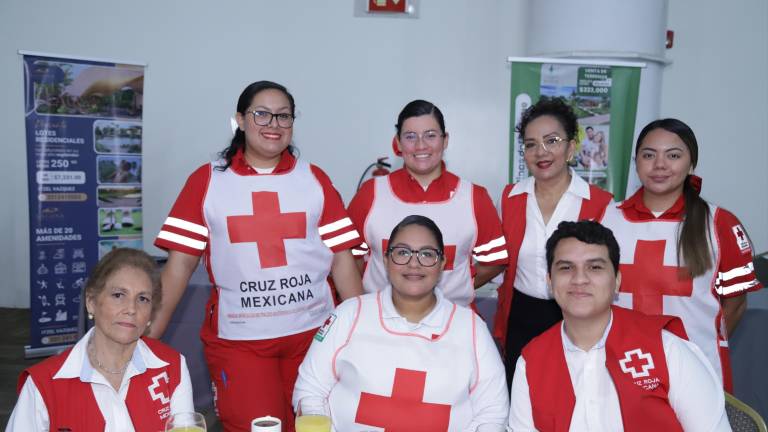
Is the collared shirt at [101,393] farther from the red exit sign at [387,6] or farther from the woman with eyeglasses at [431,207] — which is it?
the red exit sign at [387,6]

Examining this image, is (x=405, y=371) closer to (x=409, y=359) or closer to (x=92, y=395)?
(x=409, y=359)

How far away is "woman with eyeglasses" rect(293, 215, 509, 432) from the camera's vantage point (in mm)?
1401

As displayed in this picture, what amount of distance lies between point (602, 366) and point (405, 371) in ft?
1.41

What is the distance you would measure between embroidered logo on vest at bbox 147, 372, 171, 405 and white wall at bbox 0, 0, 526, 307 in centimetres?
325

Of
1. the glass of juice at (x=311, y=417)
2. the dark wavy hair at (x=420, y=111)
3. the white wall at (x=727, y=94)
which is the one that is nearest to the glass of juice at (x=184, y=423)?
the glass of juice at (x=311, y=417)

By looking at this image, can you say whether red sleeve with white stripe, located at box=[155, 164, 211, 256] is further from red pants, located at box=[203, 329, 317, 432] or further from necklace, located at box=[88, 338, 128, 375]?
necklace, located at box=[88, 338, 128, 375]

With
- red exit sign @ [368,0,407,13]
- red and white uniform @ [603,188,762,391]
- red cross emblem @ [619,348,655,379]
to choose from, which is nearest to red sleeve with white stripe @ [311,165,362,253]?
red and white uniform @ [603,188,762,391]

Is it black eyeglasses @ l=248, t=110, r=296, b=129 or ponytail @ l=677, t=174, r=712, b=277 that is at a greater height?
black eyeglasses @ l=248, t=110, r=296, b=129

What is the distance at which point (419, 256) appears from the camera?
1482 millimetres

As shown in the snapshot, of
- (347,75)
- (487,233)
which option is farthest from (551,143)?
(347,75)

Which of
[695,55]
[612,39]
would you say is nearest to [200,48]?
[612,39]

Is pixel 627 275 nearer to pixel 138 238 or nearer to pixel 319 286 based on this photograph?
pixel 319 286

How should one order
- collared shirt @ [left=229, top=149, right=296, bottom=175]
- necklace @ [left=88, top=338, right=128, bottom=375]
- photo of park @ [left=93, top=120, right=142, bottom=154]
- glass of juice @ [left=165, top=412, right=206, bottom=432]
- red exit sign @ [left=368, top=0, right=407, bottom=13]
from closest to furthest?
glass of juice @ [left=165, top=412, right=206, bottom=432] < necklace @ [left=88, top=338, right=128, bottom=375] < collared shirt @ [left=229, top=149, right=296, bottom=175] < photo of park @ [left=93, top=120, right=142, bottom=154] < red exit sign @ [left=368, top=0, right=407, bottom=13]

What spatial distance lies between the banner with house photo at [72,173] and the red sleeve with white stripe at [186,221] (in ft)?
6.85
